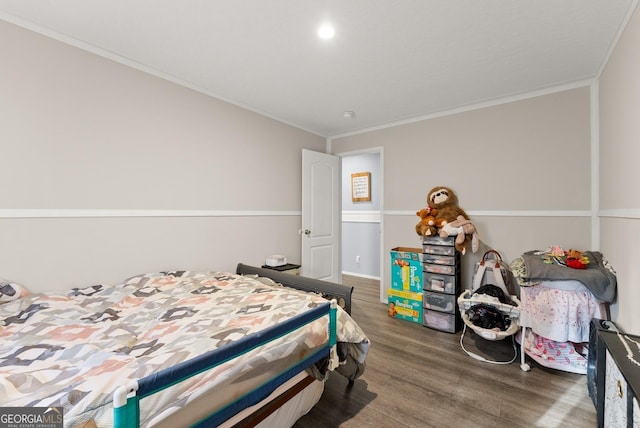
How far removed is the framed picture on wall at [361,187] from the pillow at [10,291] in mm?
4444

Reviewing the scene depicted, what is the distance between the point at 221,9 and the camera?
1.64 meters

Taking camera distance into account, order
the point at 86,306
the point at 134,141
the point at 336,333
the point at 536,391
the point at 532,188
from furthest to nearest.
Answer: the point at 532,188 < the point at 134,141 < the point at 536,391 < the point at 86,306 < the point at 336,333

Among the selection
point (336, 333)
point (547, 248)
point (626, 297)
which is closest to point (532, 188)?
point (547, 248)

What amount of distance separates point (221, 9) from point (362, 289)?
152 inches

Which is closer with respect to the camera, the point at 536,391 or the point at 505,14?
the point at 505,14

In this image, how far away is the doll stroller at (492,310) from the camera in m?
2.22

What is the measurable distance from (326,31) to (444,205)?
85.1 inches

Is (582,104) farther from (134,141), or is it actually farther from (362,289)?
(134,141)

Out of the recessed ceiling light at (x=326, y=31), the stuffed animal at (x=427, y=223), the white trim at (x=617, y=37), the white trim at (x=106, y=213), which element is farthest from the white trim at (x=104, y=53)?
the white trim at (x=617, y=37)

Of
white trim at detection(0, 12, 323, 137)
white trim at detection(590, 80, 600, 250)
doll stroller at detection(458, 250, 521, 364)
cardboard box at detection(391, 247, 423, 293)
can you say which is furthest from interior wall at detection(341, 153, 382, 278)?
white trim at detection(590, 80, 600, 250)

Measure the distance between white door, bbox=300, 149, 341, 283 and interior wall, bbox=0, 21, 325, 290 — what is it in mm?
733

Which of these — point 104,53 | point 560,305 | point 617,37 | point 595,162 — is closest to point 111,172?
point 104,53

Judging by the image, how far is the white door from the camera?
12.2 ft

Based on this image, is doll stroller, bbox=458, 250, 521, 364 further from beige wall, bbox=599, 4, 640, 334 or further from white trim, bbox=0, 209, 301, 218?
white trim, bbox=0, 209, 301, 218
